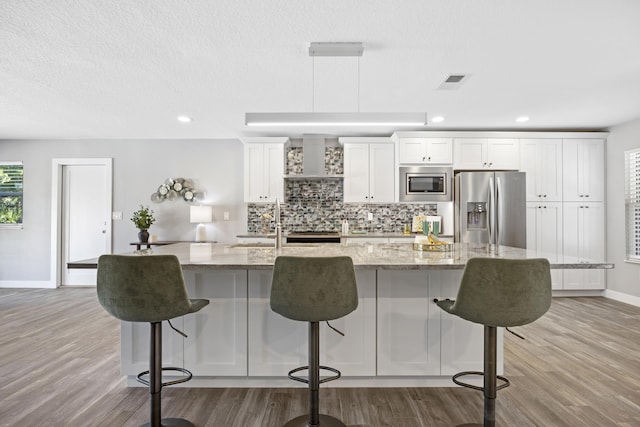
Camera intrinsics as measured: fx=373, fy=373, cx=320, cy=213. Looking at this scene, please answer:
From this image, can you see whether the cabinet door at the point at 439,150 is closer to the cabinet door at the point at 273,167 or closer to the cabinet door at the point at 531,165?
the cabinet door at the point at 531,165

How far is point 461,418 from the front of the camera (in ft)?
7.19

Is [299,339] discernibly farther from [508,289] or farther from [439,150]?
[439,150]

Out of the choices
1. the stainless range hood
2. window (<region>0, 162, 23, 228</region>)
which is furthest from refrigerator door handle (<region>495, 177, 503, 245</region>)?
window (<region>0, 162, 23, 228</region>)

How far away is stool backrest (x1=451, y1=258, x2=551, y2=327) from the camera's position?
1.75 m

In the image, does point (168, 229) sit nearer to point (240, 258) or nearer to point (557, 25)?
point (240, 258)

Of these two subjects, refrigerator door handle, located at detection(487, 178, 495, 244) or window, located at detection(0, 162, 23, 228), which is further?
window, located at detection(0, 162, 23, 228)

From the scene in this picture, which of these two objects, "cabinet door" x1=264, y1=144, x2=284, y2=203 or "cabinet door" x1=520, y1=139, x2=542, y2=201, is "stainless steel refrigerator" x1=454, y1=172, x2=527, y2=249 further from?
"cabinet door" x1=264, y1=144, x2=284, y2=203

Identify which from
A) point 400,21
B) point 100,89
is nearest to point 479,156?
point 400,21

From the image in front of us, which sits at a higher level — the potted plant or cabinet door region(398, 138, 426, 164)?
cabinet door region(398, 138, 426, 164)

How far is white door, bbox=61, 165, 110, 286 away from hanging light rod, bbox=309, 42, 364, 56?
482 cm

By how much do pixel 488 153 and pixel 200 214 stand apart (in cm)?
428

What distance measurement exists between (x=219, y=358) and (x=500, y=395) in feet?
6.22

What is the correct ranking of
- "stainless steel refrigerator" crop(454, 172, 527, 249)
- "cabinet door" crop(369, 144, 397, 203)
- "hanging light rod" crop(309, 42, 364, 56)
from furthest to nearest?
"cabinet door" crop(369, 144, 397, 203) < "stainless steel refrigerator" crop(454, 172, 527, 249) < "hanging light rod" crop(309, 42, 364, 56)

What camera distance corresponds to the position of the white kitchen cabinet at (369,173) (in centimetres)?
545
